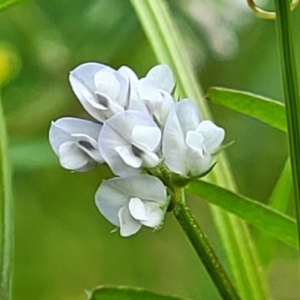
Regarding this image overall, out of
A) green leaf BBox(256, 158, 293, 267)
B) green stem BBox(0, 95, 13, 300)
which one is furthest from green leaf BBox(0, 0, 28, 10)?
green leaf BBox(256, 158, 293, 267)

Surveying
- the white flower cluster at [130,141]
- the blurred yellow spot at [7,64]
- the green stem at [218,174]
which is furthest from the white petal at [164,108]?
the blurred yellow spot at [7,64]

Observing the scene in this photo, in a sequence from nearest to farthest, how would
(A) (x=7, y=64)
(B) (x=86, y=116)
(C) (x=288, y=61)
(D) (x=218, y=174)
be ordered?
(C) (x=288, y=61) < (D) (x=218, y=174) < (A) (x=7, y=64) < (B) (x=86, y=116)

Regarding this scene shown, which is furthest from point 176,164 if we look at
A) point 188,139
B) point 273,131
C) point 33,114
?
point 273,131

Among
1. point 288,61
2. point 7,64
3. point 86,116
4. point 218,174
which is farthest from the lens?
point 86,116

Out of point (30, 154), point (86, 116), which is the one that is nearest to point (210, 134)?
point (30, 154)

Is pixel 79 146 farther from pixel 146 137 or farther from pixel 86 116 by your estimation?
pixel 86 116

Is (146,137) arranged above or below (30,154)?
above

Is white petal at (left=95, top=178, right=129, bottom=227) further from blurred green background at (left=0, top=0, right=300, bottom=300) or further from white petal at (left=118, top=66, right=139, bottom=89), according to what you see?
blurred green background at (left=0, top=0, right=300, bottom=300)

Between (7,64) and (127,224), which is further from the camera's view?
(7,64)
